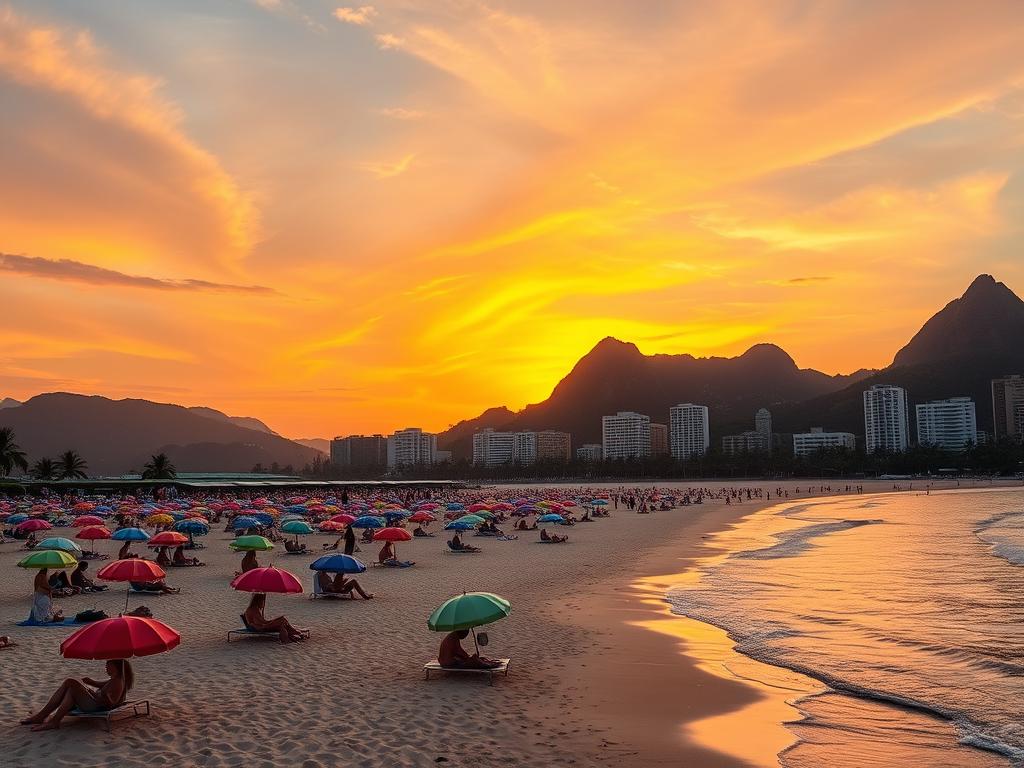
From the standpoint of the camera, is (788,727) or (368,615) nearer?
(788,727)

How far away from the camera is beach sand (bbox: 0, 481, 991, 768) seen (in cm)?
772

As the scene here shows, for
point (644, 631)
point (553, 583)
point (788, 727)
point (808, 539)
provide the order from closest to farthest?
point (788, 727)
point (644, 631)
point (553, 583)
point (808, 539)

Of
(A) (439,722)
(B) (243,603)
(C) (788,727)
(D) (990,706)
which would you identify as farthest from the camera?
(B) (243,603)

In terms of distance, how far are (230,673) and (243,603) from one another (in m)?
6.80

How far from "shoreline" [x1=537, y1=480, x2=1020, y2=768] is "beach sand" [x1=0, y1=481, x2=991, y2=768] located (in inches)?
1.4

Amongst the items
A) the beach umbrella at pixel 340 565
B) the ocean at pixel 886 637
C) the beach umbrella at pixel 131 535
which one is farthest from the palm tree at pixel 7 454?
the beach umbrella at pixel 340 565

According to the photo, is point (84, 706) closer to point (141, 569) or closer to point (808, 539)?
point (141, 569)

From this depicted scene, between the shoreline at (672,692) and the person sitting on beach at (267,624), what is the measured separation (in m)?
4.62

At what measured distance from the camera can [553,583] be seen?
21.7m

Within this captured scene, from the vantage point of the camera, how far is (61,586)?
59.3ft

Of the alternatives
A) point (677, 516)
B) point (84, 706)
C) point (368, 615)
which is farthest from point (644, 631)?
point (677, 516)

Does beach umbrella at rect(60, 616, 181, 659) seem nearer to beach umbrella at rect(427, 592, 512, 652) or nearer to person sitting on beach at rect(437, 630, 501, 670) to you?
beach umbrella at rect(427, 592, 512, 652)

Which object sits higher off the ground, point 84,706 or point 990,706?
point 84,706

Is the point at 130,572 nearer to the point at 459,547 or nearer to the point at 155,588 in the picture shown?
the point at 155,588
